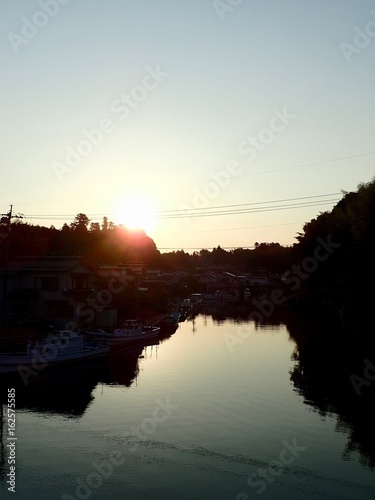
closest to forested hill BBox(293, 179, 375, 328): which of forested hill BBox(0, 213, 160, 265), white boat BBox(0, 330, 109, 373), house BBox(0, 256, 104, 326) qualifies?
white boat BBox(0, 330, 109, 373)

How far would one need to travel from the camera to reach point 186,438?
1992 cm

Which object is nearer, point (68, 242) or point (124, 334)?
point (124, 334)

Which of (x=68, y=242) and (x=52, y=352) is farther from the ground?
(x=68, y=242)

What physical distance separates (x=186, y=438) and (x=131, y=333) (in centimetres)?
2251

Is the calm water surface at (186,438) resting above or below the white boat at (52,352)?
below

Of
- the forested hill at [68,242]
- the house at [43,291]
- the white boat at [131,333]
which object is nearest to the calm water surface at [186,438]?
the white boat at [131,333]

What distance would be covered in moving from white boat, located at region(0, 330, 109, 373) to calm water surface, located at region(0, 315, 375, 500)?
113cm

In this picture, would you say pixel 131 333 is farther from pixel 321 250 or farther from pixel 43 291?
pixel 321 250

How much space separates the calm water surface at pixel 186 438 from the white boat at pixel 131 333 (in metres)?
7.41

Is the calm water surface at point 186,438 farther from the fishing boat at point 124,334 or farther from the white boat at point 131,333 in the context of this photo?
the white boat at point 131,333

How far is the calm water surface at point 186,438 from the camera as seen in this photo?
16062 mm

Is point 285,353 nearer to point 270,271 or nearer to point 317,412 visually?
point 317,412

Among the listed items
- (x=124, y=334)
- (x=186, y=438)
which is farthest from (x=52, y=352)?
(x=186, y=438)

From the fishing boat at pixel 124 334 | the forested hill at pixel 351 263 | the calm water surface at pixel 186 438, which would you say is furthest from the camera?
the fishing boat at pixel 124 334
